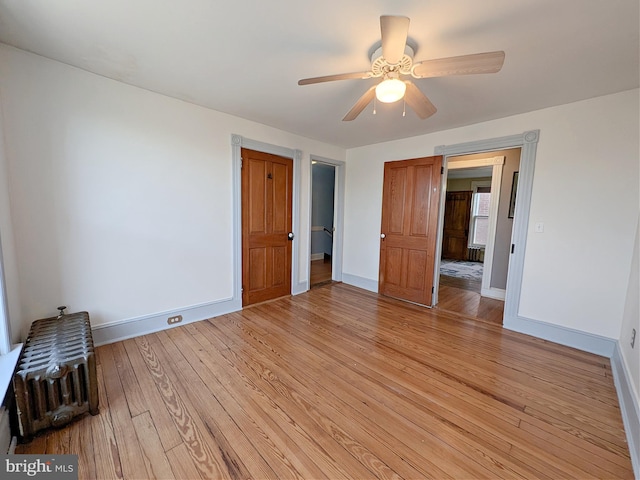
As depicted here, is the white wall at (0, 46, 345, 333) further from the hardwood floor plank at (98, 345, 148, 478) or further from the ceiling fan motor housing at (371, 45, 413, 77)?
the ceiling fan motor housing at (371, 45, 413, 77)

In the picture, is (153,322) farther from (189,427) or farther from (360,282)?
(360,282)

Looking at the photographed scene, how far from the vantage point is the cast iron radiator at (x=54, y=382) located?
4.55 ft

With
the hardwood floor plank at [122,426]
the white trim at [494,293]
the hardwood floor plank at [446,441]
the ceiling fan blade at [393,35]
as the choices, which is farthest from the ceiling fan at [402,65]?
the white trim at [494,293]

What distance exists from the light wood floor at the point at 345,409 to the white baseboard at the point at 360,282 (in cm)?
153

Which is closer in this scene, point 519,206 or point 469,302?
point 519,206

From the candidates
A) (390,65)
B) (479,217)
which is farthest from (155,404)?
(479,217)

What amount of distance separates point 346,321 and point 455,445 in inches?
Result: 67.0

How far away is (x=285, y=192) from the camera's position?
3.74 metres

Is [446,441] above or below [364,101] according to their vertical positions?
below

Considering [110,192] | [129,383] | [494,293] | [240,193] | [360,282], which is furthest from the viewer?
[360,282]

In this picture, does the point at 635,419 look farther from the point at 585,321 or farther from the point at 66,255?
the point at 66,255

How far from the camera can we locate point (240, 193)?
3209 millimetres

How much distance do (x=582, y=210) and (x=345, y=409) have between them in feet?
9.65

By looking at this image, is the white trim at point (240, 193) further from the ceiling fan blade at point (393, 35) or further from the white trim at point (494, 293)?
the white trim at point (494, 293)
